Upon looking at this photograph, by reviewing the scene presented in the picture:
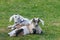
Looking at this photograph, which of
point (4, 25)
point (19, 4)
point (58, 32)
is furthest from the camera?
point (19, 4)

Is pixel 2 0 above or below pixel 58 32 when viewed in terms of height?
above

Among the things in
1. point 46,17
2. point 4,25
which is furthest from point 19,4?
point 4,25

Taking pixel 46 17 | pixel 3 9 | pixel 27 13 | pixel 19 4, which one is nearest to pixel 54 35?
pixel 46 17

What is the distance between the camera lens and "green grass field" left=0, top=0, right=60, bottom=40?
9.28m

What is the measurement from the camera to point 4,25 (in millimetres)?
10602

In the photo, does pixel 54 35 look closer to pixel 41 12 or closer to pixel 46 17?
pixel 46 17

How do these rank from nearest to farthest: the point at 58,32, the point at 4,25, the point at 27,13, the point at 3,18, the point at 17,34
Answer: the point at 17,34, the point at 58,32, the point at 4,25, the point at 3,18, the point at 27,13

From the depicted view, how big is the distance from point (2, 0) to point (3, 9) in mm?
2222

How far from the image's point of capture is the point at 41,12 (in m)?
13.5

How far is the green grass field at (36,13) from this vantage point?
30.4 ft

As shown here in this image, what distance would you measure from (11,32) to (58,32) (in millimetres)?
1520

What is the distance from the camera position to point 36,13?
1320 cm

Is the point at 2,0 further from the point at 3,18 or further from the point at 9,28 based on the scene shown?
the point at 9,28

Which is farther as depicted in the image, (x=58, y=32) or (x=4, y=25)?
(x=4, y=25)
